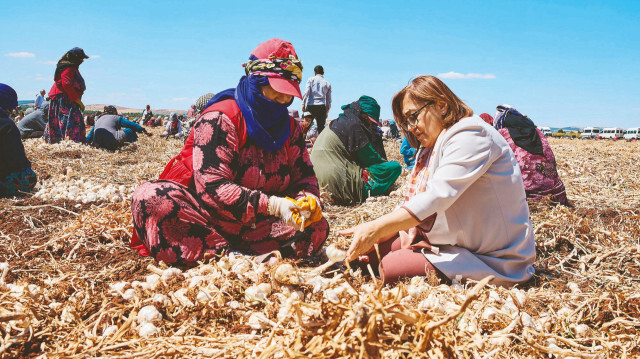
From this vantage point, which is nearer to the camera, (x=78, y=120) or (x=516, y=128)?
(x=516, y=128)

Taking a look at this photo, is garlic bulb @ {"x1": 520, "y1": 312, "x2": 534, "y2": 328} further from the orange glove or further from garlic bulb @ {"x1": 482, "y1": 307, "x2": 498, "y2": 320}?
the orange glove

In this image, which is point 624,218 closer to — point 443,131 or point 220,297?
point 443,131

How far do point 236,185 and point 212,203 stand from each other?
195 millimetres

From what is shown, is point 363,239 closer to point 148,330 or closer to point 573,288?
point 148,330

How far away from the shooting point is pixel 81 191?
4441 millimetres

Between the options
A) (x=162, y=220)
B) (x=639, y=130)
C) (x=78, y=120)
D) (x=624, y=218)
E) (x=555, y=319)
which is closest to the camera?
(x=555, y=319)

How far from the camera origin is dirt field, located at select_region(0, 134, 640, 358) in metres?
1.29

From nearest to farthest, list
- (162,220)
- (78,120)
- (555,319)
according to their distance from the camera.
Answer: (555,319)
(162,220)
(78,120)

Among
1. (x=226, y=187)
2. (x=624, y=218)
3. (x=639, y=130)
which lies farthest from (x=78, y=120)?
(x=639, y=130)

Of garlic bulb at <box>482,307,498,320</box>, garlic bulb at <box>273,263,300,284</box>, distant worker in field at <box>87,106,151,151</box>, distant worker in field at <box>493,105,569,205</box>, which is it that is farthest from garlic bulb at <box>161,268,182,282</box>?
distant worker in field at <box>87,106,151,151</box>

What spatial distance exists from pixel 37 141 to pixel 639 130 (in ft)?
135

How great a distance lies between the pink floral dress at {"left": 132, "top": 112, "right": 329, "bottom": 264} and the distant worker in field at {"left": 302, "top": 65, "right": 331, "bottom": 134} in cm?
599

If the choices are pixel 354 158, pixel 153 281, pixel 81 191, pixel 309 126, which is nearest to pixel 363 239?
pixel 153 281

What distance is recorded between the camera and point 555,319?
1.71 meters
